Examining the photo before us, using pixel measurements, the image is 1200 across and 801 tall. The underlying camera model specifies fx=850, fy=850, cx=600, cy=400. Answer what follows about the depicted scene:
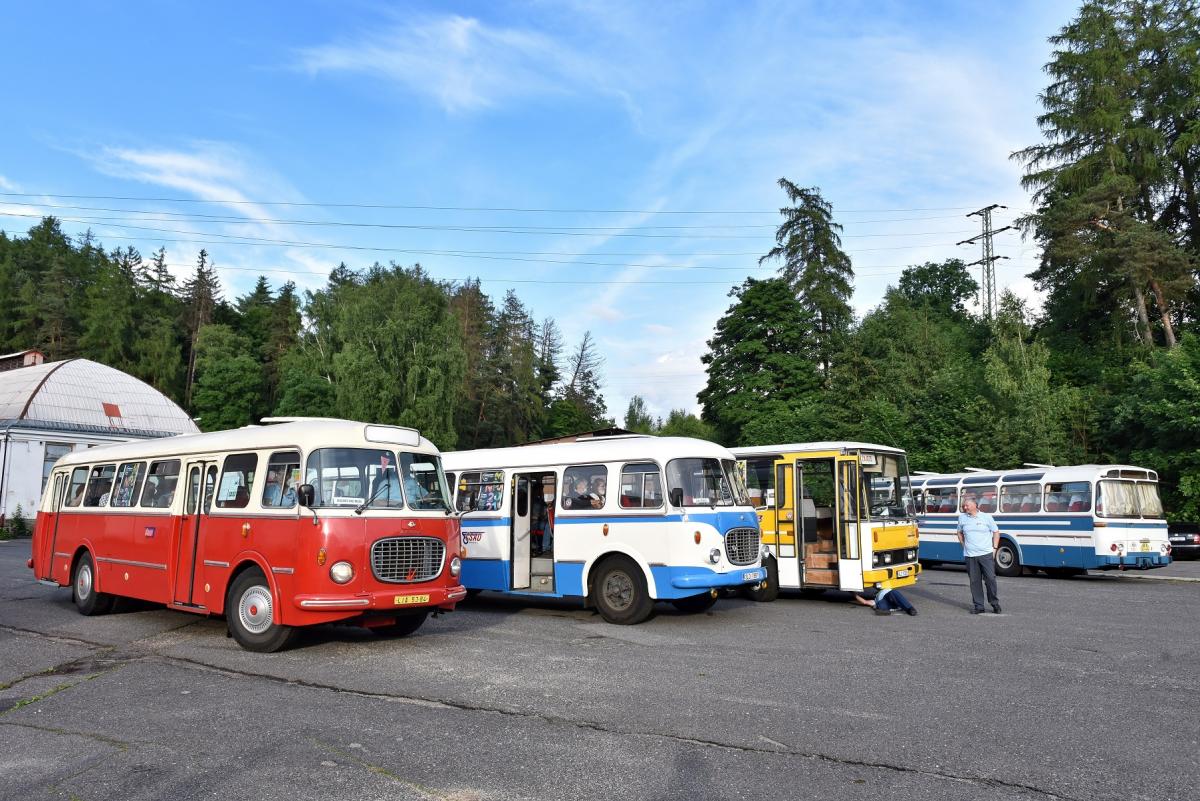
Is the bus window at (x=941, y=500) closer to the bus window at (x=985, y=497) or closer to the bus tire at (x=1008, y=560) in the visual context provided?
the bus window at (x=985, y=497)

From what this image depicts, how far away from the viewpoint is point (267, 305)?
288 ft

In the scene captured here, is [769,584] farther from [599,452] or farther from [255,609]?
[255,609]

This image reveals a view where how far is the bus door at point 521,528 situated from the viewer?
45.8 feet

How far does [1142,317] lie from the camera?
40.1m

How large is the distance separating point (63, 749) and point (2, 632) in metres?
6.92

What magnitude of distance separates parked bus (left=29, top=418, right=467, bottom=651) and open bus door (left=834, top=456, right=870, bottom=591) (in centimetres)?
691

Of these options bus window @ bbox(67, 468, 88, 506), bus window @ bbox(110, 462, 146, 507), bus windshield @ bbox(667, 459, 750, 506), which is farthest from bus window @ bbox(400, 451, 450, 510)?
bus window @ bbox(67, 468, 88, 506)

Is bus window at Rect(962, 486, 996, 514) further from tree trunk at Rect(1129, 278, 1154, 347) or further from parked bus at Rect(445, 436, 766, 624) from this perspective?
tree trunk at Rect(1129, 278, 1154, 347)

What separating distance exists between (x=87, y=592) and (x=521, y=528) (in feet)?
22.2

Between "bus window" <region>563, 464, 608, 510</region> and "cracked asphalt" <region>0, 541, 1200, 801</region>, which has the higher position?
"bus window" <region>563, 464, 608, 510</region>

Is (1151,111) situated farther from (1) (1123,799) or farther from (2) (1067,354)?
(1) (1123,799)

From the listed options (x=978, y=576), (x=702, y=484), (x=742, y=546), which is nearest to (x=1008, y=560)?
(x=978, y=576)

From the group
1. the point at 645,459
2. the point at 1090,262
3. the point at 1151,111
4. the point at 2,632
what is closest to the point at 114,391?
the point at 2,632

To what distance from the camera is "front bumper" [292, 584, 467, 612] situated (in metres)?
9.28
